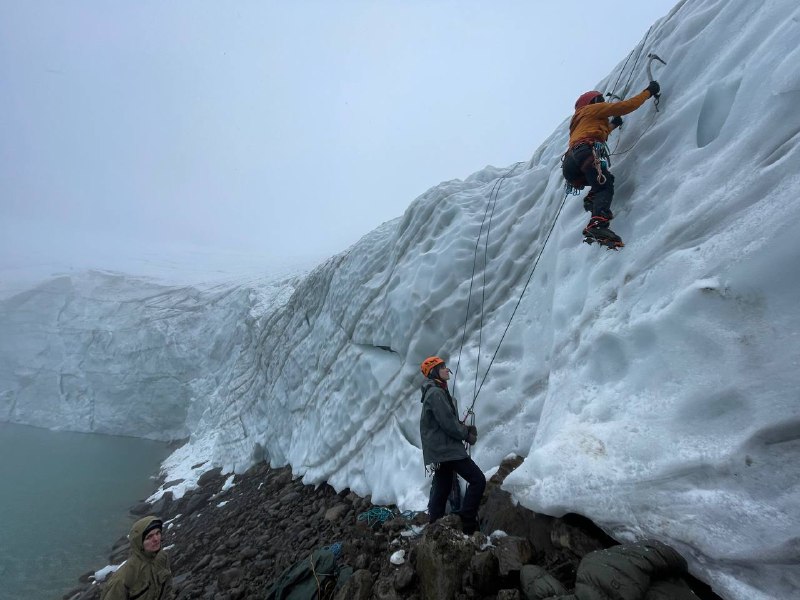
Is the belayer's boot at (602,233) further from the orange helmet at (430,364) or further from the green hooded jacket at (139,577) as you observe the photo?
the green hooded jacket at (139,577)

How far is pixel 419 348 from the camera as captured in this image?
19.5ft

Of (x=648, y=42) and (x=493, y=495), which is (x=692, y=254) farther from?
(x=648, y=42)

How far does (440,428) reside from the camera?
3221 mm

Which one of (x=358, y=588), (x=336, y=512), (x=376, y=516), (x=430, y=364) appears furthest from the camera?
(x=336, y=512)

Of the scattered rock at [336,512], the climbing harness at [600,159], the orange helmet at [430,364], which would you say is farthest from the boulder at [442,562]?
the climbing harness at [600,159]

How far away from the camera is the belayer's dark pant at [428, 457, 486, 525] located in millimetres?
3168

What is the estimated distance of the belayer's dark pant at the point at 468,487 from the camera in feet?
10.4

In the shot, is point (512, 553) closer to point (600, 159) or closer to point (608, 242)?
point (608, 242)

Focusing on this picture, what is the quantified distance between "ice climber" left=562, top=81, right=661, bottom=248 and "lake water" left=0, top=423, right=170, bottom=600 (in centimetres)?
1053

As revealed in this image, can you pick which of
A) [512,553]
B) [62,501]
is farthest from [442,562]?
[62,501]

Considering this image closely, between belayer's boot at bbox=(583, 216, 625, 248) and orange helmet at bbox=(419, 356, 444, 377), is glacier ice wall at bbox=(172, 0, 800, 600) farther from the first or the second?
orange helmet at bbox=(419, 356, 444, 377)

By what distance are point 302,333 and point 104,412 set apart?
57.5 feet

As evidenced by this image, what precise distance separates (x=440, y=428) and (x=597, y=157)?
8.53ft

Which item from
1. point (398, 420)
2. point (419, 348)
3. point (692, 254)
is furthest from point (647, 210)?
point (398, 420)
